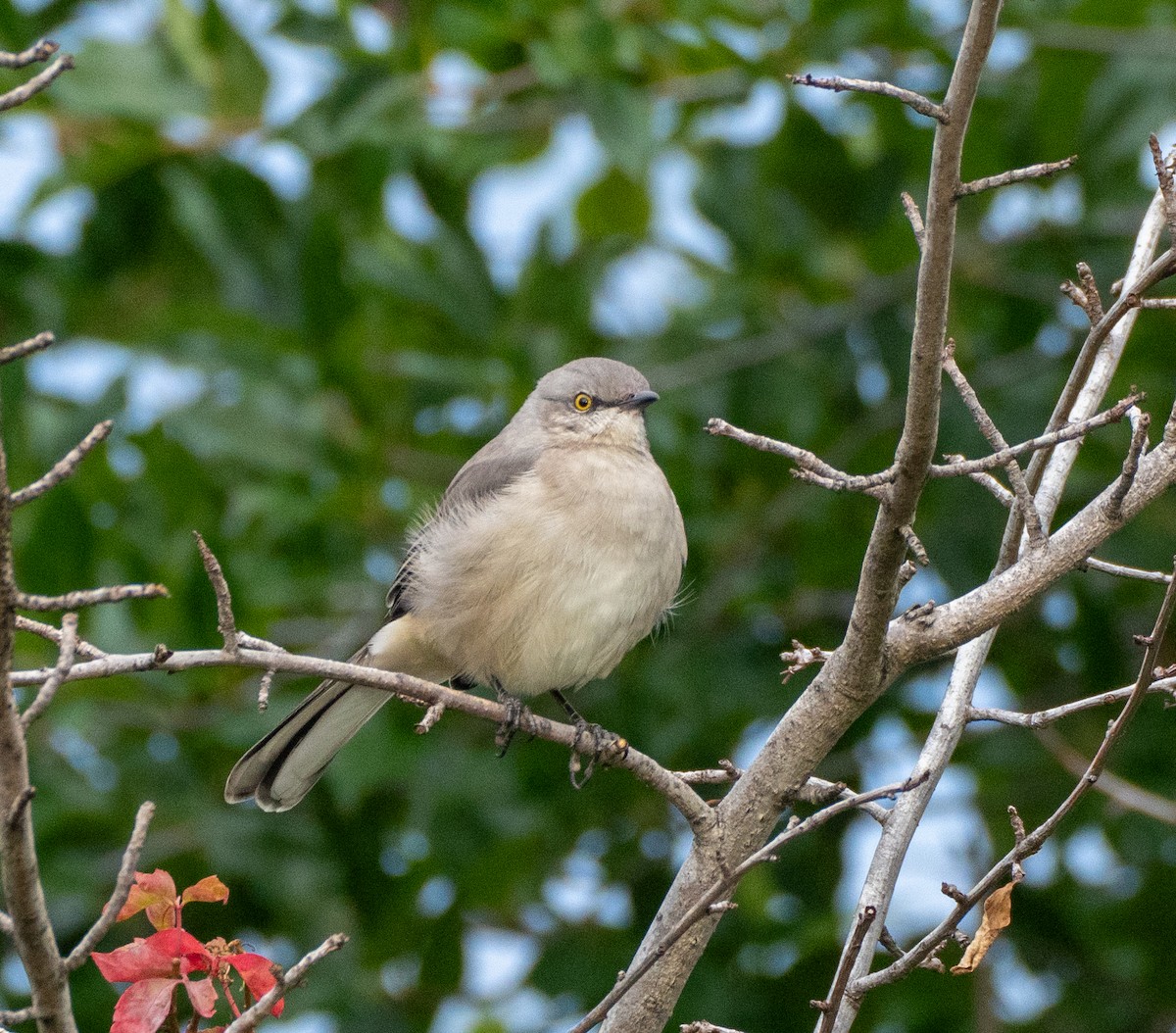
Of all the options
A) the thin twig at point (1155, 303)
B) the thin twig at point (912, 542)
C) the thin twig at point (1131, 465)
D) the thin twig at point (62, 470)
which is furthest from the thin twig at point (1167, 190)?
the thin twig at point (62, 470)

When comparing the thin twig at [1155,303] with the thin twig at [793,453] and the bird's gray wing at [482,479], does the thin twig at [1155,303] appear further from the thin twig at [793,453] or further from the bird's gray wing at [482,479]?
the bird's gray wing at [482,479]

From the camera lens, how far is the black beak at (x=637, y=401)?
5.50 meters

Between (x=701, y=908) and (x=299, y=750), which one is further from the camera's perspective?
(x=299, y=750)

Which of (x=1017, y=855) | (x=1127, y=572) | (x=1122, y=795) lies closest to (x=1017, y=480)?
(x=1127, y=572)

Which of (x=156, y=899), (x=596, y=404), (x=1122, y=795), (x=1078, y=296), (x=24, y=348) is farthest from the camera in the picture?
(x=596, y=404)

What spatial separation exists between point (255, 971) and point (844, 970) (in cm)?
105

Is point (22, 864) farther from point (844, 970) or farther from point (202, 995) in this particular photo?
point (844, 970)

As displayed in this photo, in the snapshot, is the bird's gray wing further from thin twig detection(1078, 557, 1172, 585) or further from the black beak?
thin twig detection(1078, 557, 1172, 585)

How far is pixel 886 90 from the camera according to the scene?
2398 mm

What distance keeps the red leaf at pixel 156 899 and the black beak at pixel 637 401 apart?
126 inches

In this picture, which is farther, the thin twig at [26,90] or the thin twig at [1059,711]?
the thin twig at [1059,711]

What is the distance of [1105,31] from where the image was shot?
5562mm

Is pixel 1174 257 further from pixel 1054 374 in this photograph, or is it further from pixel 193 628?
pixel 193 628

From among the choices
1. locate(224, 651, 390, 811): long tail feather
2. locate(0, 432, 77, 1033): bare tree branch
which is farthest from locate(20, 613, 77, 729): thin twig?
locate(224, 651, 390, 811): long tail feather
